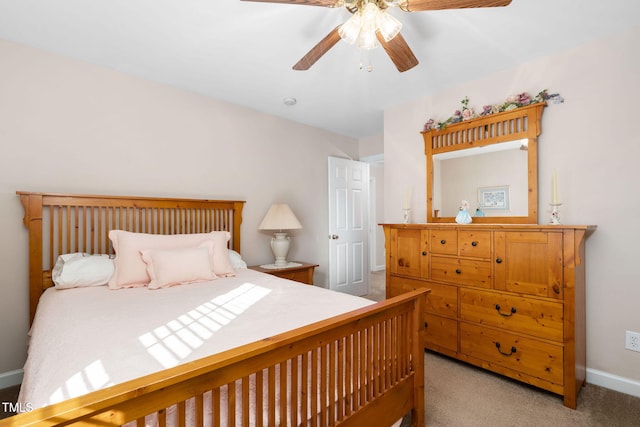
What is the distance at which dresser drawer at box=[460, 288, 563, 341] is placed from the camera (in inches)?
78.5

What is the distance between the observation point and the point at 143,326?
1354mm

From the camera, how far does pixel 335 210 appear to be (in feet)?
14.1

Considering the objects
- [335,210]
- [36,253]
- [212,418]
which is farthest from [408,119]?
[36,253]

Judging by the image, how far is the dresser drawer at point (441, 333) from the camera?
245 cm

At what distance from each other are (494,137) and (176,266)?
2767 millimetres

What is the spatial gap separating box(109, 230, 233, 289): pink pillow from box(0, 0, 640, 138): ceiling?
1.39 m

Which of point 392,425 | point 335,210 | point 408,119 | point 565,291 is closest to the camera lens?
point 392,425

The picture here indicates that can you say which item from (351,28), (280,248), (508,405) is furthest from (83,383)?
(280,248)

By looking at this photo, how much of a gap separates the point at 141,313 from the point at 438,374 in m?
2.09

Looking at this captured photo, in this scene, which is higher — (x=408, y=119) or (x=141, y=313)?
(x=408, y=119)

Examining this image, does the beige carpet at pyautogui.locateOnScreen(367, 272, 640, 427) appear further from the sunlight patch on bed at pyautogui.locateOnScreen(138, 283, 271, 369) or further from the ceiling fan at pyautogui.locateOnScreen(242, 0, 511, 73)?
the ceiling fan at pyautogui.locateOnScreen(242, 0, 511, 73)

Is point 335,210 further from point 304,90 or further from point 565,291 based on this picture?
point 565,291

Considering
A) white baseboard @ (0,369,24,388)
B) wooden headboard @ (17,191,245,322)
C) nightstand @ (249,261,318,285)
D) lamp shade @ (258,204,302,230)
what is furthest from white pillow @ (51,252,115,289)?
lamp shade @ (258,204,302,230)

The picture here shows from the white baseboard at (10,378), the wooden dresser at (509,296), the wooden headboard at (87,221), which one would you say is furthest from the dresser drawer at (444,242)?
the white baseboard at (10,378)
